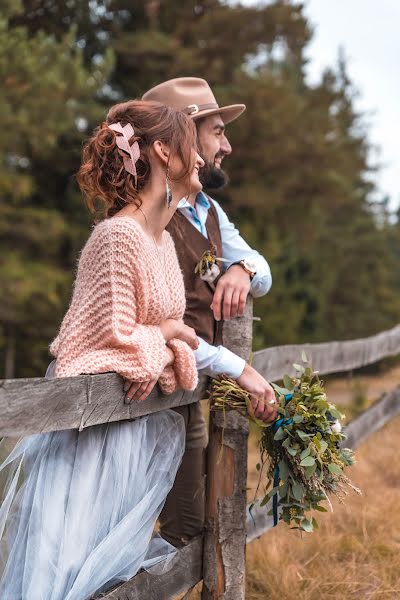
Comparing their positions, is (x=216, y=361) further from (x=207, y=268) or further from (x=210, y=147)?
(x=210, y=147)

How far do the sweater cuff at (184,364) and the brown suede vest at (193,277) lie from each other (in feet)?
1.49

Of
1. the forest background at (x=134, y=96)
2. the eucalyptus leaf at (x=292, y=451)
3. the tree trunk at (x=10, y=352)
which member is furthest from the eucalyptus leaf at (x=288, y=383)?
the tree trunk at (x=10, y=352)

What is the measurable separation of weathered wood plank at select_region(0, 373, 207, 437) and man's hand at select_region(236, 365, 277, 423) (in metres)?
0.41

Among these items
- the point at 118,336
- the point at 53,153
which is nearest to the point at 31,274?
the point at 53,153

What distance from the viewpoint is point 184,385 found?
2.26 m

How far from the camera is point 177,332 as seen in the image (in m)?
2.24

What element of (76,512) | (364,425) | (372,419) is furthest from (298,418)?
(372,419)

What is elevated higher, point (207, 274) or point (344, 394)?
point (344, 394)

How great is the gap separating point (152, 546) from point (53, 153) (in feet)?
35.1

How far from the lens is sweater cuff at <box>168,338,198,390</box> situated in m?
2.21

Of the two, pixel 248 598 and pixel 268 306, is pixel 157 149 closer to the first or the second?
pixel 248 598

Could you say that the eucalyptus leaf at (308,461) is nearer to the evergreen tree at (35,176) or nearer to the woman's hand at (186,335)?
the woman's hand at (186,335)

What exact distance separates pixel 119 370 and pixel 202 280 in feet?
2.52

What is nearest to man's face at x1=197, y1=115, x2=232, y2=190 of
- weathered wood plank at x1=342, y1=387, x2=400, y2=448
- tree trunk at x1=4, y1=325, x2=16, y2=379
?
weathered wood plank at x1=342, y1=387, x2=400, y2=448
